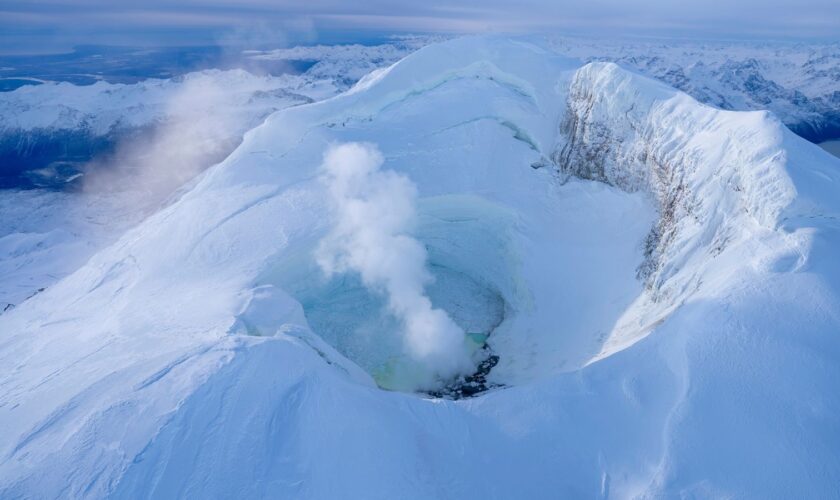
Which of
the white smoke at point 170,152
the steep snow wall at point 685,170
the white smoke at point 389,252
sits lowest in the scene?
the white smoke at point 170,152

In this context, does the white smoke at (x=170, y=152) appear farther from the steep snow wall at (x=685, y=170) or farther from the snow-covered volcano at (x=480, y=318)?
the steep snow wall at (x=685, y=170)

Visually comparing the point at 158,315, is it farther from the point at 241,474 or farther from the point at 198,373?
the point at 241,474

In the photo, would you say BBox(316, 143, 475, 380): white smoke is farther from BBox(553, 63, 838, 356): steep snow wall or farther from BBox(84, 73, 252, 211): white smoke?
BBox(84, 73, 252, 211): white smoke

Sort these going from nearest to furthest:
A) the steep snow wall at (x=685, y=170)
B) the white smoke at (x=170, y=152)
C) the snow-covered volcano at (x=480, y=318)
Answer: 1. the snow-covered volcano at (x=480, y=318)
2. the steep snow wall at (x=685, y=170)
3. the white smoke at (x=170, y=152)

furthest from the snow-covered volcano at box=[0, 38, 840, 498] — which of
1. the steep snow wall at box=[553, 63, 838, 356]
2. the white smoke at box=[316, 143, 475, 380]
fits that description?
the white smoke at box=[316, 143, 475, 380]

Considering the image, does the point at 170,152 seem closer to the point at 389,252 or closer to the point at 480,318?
the point at 389,252

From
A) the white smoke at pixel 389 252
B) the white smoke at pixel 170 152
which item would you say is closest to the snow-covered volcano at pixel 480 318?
the white smoke at pixel 389 252

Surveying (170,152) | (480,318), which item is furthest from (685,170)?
(170,152)
